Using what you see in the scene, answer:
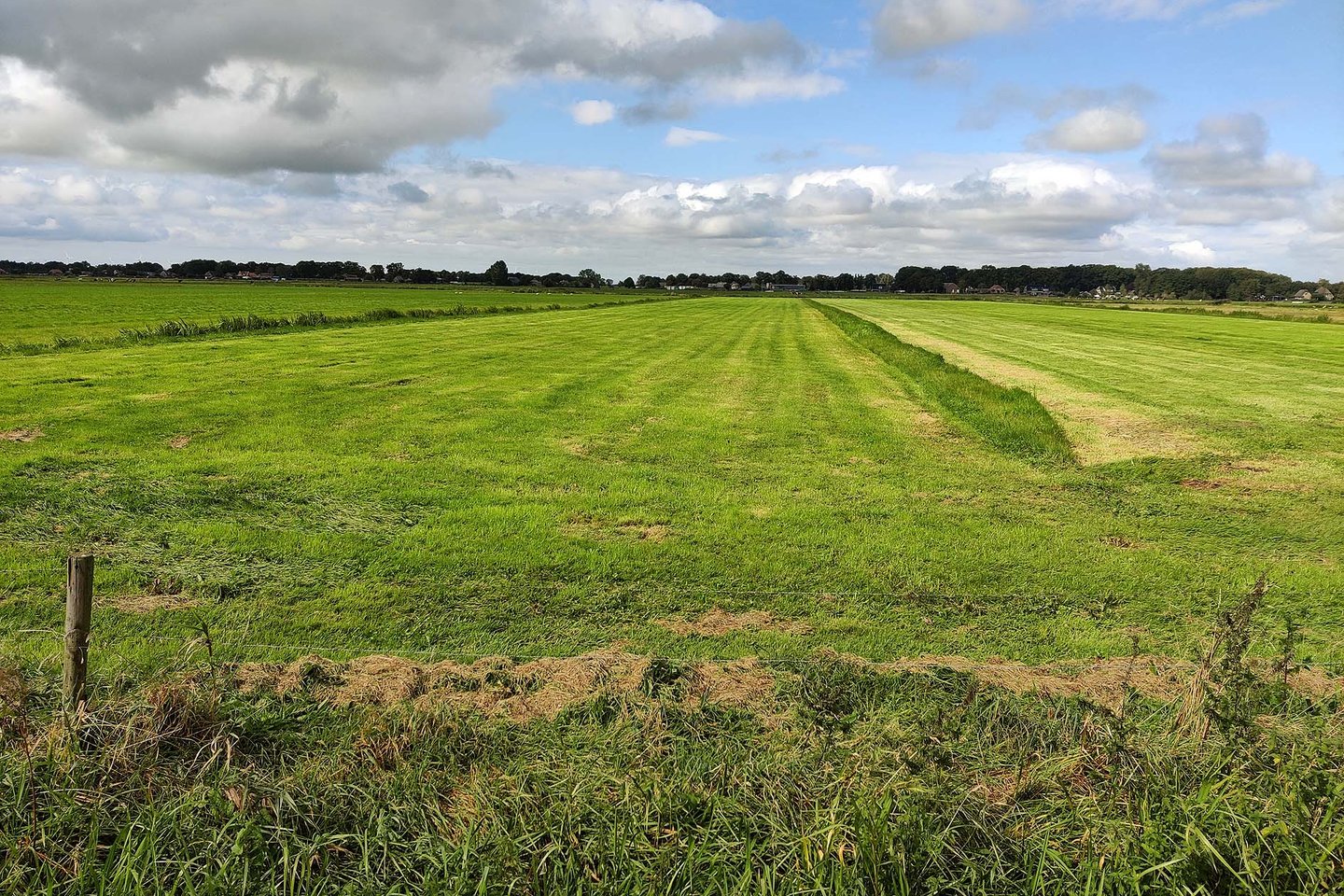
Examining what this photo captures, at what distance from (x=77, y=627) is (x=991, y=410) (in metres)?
16.9

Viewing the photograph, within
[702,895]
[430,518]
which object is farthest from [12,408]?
[702,895]

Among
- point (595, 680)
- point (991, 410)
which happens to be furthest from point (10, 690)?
point (991, 410)

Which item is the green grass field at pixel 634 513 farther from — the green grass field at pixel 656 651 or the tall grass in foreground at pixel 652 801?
the tall grass in foreground at pixel 652 801

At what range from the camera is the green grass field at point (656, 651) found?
3.32m

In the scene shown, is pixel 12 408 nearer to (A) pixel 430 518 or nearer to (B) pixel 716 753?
(A) pixel 430 518

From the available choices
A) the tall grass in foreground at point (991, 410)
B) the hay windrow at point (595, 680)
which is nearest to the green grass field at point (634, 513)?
the hay windrow at point (595, 680)

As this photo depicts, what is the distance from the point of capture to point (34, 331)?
3403 cm

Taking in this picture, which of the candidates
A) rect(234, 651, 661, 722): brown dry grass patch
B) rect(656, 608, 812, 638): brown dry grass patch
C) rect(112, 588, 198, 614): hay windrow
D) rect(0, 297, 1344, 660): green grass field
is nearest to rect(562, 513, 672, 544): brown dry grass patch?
rect(0, 297, 1344, 660): green grass field

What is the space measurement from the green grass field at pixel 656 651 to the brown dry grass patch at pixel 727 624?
0.07m

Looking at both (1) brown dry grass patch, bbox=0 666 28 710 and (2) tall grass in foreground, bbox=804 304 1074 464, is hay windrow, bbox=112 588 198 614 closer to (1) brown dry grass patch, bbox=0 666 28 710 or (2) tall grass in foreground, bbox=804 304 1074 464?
(1) brown dry grass patch, bbox=0 666 28 710

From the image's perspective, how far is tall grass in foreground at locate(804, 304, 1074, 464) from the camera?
13.6 meters

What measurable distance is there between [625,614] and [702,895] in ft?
11.6

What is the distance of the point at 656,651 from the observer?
5.84 m

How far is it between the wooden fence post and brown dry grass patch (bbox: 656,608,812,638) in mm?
3980
